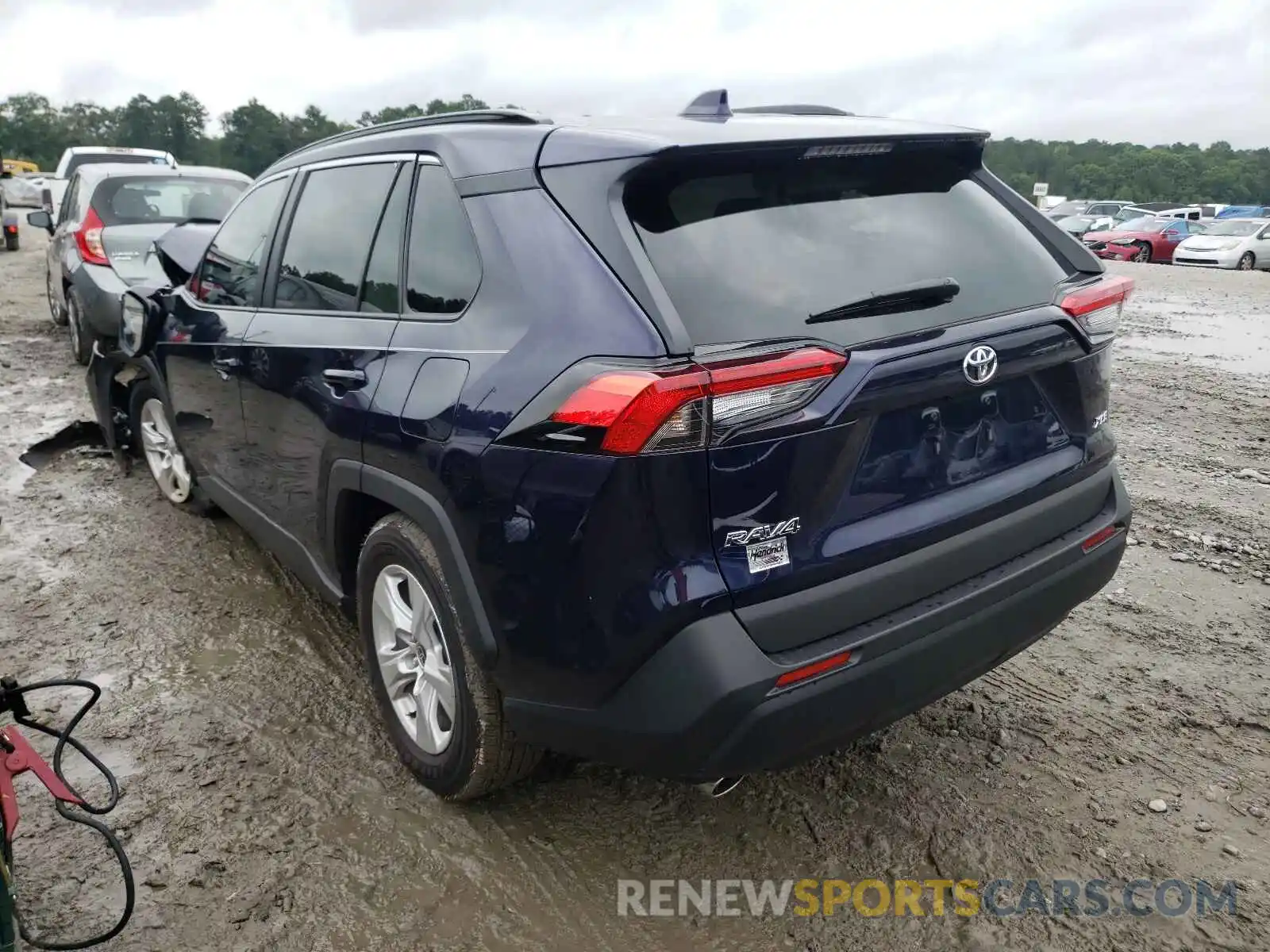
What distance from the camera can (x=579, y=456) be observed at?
6.52 ft

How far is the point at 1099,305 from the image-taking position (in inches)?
102

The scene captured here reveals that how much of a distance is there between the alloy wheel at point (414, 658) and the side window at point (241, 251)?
1442mm

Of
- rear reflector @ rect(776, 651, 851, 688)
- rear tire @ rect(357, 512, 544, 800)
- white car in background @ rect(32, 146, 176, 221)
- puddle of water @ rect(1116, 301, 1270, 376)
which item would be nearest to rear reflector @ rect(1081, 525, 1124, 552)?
rear reflector @ rect(776, 651, 851, 688)

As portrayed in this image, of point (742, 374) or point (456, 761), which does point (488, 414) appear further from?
point (456, 761)

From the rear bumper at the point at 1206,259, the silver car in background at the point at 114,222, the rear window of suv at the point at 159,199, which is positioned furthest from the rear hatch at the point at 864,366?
the rear bumper at the point at 1206,259

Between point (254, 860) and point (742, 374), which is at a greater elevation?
point (742, 374)

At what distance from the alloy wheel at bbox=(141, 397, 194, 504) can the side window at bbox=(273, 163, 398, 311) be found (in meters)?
1.86

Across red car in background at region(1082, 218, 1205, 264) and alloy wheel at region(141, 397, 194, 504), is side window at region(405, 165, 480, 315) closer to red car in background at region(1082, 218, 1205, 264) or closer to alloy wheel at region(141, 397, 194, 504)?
alloy wheel at region(141, 397, 194, 504)

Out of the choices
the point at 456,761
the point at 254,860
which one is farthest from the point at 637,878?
the point at 254,860

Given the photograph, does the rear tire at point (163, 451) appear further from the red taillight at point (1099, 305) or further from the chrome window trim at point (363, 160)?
the red taillight at point (1099, 305)

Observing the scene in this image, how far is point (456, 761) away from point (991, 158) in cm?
227

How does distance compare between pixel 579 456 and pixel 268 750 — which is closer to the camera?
pixel 579 456

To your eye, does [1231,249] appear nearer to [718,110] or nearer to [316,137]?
[718,110]

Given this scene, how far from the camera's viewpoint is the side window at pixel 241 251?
363 centimetres
